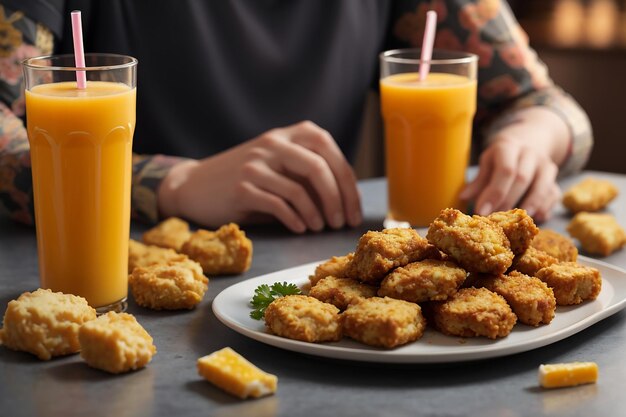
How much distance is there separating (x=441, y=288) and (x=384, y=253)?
0.29 ft

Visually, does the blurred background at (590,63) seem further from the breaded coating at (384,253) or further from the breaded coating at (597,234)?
the breaded coating at (384,253)

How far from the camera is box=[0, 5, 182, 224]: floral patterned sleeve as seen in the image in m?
1.81

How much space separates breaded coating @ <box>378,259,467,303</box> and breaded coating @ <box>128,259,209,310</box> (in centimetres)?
30

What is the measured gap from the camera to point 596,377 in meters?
1.08

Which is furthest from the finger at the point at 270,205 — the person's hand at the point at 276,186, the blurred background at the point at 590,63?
the blurred background at the point at 590,63

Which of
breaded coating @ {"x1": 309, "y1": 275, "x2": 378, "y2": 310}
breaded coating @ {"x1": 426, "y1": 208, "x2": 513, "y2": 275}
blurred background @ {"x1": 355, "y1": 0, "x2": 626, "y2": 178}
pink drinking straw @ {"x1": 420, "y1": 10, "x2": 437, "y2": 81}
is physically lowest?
blurred background @ {"x1": 355, "y1": 0, "x2": 626, "y2": 178}

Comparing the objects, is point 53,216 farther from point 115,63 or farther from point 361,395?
point 361,395

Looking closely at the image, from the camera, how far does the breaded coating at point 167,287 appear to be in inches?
52.4

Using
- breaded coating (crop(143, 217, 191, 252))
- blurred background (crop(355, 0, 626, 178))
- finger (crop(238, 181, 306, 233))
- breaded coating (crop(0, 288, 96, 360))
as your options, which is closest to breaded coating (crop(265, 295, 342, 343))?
breaded coating (crop(0, 288, 96, 360))

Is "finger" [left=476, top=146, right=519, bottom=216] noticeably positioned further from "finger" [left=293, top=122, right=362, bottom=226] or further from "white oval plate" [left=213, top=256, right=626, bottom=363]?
"white oval plate" [left=213, top=256, right=626, bottom=363]

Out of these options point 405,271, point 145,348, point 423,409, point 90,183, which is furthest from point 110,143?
point 423,409

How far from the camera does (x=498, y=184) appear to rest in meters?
1.86

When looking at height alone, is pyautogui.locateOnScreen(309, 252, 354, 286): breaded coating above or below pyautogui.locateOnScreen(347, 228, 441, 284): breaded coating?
below

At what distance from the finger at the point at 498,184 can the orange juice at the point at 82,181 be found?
2.50ft
